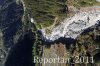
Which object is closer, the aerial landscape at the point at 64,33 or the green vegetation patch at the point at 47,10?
the aerial landscape at the point at 64,33

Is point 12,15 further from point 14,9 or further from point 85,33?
point 85,33

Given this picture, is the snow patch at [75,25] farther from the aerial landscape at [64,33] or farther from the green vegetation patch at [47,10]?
the green vegetation patch at [47,10]

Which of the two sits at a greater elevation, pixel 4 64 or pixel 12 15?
pixel 12 15

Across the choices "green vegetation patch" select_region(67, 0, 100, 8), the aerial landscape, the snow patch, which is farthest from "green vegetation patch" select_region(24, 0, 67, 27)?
the snow patch

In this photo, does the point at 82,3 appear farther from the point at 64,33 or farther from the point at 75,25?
the point at 64,33

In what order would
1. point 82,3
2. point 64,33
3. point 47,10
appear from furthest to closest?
point 47,10
point 82,3
point 64,33

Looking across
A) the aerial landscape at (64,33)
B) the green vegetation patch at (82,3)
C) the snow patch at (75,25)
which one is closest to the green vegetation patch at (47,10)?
the aerial landscape at (64,33)

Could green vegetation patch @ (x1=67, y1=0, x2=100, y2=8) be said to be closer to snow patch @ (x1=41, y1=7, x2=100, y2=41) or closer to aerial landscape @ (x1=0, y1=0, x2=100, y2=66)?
aerial landscape @ (x1=0, y1=0, x2=100, y2=66)

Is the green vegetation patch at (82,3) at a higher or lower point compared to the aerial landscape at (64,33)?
higher

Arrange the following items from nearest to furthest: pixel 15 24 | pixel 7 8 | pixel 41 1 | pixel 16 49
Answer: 1. pixel 41 1
2. pixel 16 49
3. pixel 15 24
4. pixel 7 8

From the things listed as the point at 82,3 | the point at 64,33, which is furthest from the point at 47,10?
the point at 64,33

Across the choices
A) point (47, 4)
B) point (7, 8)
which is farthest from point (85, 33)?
point (7, 8)
